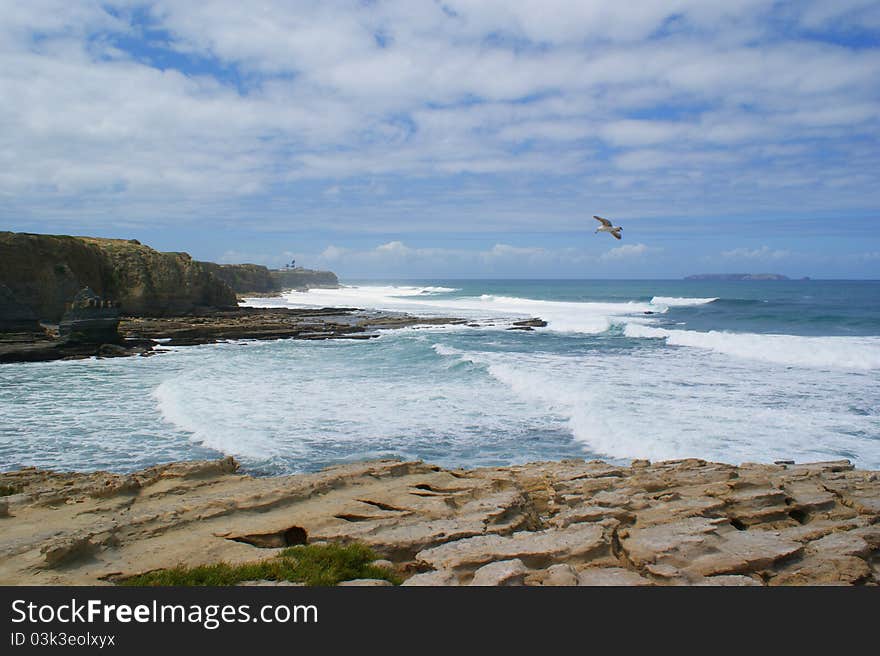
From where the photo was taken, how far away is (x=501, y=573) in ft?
20.1

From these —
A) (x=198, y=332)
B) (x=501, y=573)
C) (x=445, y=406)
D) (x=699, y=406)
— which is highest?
(x=198, y=332)

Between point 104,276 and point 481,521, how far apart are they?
47.6 metres

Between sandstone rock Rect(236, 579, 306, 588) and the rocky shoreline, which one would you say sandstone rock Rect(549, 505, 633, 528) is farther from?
the rocky shoreline

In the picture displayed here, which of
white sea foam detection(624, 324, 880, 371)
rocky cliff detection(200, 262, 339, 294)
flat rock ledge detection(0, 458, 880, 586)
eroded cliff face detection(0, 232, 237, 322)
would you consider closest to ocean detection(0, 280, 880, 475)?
white sea foam detection(624, 324, 880, 371)

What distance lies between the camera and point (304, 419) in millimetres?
17453

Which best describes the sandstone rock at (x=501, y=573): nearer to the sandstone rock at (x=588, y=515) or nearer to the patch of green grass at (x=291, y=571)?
the patch of green grass at (x=291, y=571)

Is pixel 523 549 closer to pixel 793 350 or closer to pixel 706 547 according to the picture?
pixel 706 547

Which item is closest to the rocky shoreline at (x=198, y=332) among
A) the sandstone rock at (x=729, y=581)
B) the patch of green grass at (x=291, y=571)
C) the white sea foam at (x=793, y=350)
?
the white sea foam at (x=793, y=350)

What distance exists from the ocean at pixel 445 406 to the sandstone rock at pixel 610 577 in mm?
6932

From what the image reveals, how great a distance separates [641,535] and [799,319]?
191 feet

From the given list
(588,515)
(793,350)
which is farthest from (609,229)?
(793,350)

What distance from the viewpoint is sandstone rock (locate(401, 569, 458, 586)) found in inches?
240

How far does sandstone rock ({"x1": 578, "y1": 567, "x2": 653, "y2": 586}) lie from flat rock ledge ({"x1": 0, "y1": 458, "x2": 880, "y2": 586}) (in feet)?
0.09
